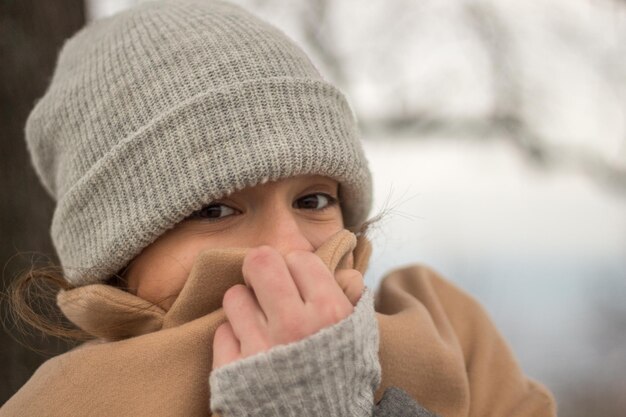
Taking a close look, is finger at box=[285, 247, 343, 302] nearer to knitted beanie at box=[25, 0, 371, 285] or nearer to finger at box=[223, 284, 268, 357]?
finger at box=[223, 284, 268, 357]

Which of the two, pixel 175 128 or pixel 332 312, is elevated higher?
pixel 175 128

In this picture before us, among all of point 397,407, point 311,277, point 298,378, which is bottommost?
point 397,407

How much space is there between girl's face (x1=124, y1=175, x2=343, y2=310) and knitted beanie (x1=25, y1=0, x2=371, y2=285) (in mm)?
47

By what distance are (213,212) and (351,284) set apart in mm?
373

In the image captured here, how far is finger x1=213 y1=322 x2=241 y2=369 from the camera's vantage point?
1162mm

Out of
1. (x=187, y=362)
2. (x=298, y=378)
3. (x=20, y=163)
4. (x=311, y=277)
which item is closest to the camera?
(x=298, y=378)

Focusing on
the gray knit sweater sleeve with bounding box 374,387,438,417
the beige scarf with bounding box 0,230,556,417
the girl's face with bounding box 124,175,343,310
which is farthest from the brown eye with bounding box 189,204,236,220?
the gray knit sweater sleeve with bounding box 374,387,438,417

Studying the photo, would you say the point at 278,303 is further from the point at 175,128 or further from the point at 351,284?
the point at 175,128

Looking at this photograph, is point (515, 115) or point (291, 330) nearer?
point (291, 330)

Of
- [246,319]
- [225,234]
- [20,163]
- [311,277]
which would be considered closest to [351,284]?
[311,277]

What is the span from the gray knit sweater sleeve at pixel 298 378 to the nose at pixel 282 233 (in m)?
0.28

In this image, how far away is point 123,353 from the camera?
131 centimetres

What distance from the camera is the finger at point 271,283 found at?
113 cm

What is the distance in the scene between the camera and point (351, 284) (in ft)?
4.12
